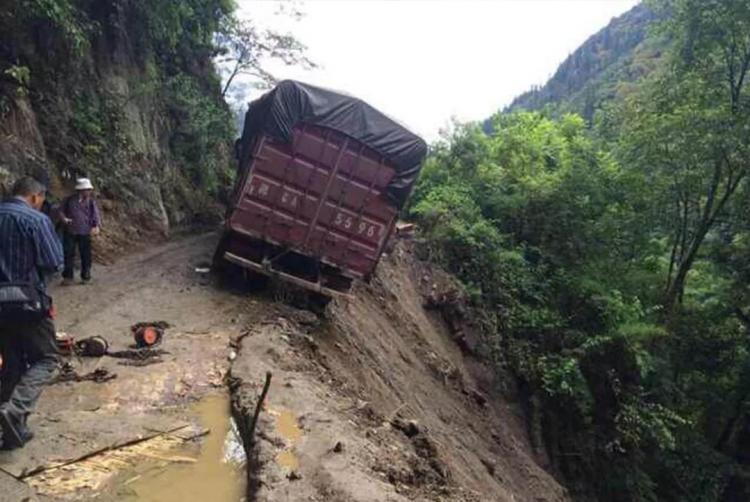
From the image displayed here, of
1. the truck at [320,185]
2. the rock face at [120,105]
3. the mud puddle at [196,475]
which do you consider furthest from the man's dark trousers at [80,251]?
the mud puddle at [196,475]

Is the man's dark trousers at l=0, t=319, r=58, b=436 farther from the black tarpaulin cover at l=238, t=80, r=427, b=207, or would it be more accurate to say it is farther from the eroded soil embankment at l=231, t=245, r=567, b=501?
the black tarpaulin cover at l=238, t=80, r=427, b=207

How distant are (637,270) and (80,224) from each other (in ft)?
42.8

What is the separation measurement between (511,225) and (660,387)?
17.6 ft

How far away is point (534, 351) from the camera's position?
46.1ft

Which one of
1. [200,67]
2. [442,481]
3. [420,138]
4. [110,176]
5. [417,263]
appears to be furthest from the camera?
[200,67]

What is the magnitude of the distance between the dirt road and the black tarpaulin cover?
260 centimetres

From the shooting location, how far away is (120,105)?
520 inches

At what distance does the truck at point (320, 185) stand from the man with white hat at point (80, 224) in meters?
1.96

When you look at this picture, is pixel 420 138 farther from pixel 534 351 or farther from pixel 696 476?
pixel 696 476

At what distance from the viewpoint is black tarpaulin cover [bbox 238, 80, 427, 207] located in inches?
352

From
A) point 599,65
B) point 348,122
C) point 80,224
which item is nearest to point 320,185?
point 348,122

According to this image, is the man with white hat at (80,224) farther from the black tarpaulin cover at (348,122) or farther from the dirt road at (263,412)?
the black tarpaulin cover at (348,122)

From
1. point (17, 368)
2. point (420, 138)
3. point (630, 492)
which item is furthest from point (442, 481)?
point (630, 492)

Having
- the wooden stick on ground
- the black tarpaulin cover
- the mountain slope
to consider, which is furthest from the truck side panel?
the mountain slope
